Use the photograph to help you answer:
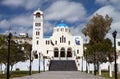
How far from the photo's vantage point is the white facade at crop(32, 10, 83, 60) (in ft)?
388

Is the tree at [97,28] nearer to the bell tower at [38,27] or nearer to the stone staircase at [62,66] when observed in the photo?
the stone staircase at [62,66]

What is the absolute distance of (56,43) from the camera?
120m

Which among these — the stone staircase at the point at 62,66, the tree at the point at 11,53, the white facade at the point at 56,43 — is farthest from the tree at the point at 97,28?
the white facade at the point at 56,43

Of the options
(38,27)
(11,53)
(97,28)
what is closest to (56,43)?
(38,27)

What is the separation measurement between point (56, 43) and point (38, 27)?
9.38 metres

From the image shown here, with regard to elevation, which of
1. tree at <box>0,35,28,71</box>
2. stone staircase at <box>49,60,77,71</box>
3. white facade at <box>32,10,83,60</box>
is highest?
white facade at <box>32,10,83,60</box>

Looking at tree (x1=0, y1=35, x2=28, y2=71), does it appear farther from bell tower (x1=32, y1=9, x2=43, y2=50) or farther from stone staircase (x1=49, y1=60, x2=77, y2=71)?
bell tower (x1=32, y1=9, x2=43, y2=50)

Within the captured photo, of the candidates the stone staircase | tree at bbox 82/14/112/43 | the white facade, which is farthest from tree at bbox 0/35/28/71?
the white facade

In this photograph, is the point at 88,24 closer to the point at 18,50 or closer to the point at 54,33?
the point at 18,50

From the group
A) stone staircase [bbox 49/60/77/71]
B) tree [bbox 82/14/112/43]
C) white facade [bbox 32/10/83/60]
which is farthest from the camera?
white facade [bbox 32/10/83/60]

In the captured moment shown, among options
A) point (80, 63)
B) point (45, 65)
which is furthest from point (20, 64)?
point (80, 63)

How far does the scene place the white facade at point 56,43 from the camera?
118 m

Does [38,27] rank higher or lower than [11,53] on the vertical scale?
higher

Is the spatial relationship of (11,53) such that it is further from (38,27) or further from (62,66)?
(38,27)
